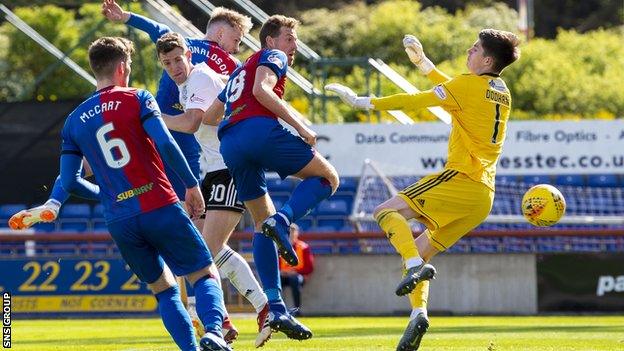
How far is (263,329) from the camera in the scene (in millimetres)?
10523

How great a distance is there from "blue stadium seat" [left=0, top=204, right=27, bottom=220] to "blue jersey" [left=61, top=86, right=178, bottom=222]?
16.5 meters

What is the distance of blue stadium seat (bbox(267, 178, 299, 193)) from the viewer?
25.0 m

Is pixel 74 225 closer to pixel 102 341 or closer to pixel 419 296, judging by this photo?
pixel 102 341

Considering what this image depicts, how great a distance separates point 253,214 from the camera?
10641 millimetres

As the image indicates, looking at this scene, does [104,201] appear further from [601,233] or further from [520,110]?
[520,110]

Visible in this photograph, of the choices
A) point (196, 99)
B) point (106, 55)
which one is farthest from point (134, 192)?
point (196, 99)

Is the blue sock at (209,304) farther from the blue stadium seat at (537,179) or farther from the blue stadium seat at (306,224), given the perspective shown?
the blue stadium seat at (537,179)

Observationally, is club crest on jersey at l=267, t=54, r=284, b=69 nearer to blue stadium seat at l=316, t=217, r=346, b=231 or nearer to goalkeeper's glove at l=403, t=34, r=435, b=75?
goalkeeper's glove at l=403, t=34, r=435, b=75

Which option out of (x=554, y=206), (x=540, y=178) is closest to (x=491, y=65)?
(x=554, y=206)

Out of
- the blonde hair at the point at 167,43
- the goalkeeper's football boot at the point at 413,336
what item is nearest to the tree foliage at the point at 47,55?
the blonde hair at the point at 167,43

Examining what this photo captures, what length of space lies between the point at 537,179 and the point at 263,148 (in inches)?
620

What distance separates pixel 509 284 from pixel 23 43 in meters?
22.1

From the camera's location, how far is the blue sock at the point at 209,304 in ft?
28.9

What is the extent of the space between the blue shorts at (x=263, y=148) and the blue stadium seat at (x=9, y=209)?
1530 centimetres
